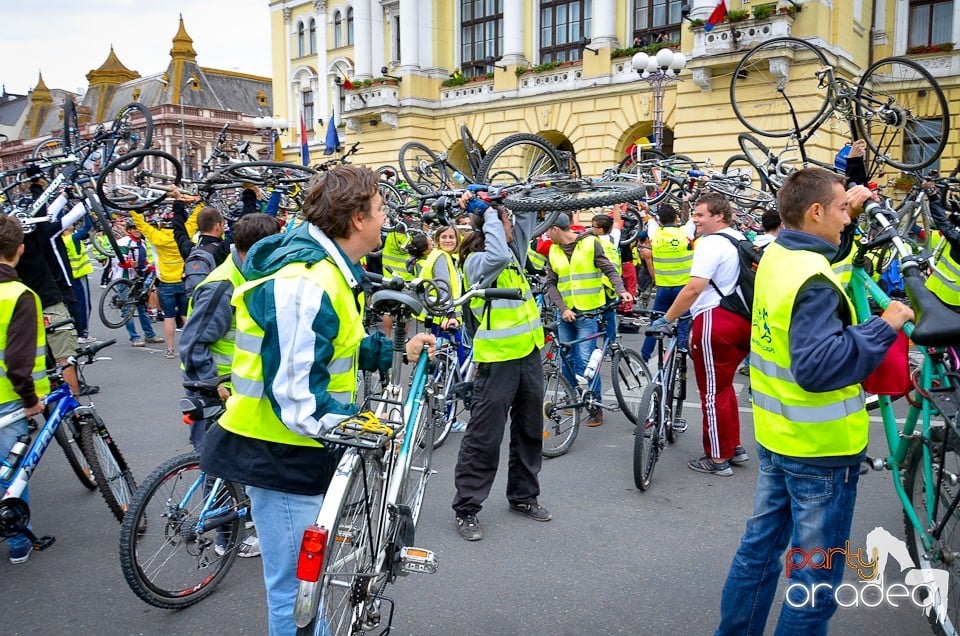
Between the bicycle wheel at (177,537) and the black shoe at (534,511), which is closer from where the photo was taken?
the bicycle wheel at (177,537)

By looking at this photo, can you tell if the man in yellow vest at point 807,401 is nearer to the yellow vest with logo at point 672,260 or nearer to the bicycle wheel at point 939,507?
the bicycle wheel at point 939,507

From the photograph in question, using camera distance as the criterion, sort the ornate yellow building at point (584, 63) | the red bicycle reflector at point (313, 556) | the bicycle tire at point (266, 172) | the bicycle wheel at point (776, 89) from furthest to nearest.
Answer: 1. the ornate yellow building at point (584, 63)
2. the bicycle wheel at point (776, 89)
3. the bicycle tire at point (266, 172)
4. the red bicycle reflector at point (313, 556)

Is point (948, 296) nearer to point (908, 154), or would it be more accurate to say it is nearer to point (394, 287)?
point (394, 287)

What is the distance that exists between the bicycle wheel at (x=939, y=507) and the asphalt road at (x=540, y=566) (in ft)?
1.01

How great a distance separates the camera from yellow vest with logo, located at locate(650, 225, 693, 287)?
8.65 m

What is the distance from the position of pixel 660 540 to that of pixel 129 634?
2840mm

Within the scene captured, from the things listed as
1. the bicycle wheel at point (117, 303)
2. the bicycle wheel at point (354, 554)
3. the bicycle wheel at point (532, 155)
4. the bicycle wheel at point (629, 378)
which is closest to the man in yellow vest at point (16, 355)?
the bicycle wheel at point (354, 554)

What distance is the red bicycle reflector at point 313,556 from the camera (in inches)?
88.4

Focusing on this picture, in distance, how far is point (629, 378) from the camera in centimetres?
689

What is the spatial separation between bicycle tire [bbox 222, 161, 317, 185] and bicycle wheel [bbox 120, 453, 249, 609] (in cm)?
517

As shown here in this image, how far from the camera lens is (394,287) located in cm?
301

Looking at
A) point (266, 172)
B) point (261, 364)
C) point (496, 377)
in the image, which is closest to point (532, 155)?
point (496, 377)

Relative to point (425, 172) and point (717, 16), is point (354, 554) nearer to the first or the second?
point (425, 172)

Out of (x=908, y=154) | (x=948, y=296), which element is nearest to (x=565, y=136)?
(x=908, y=154)
